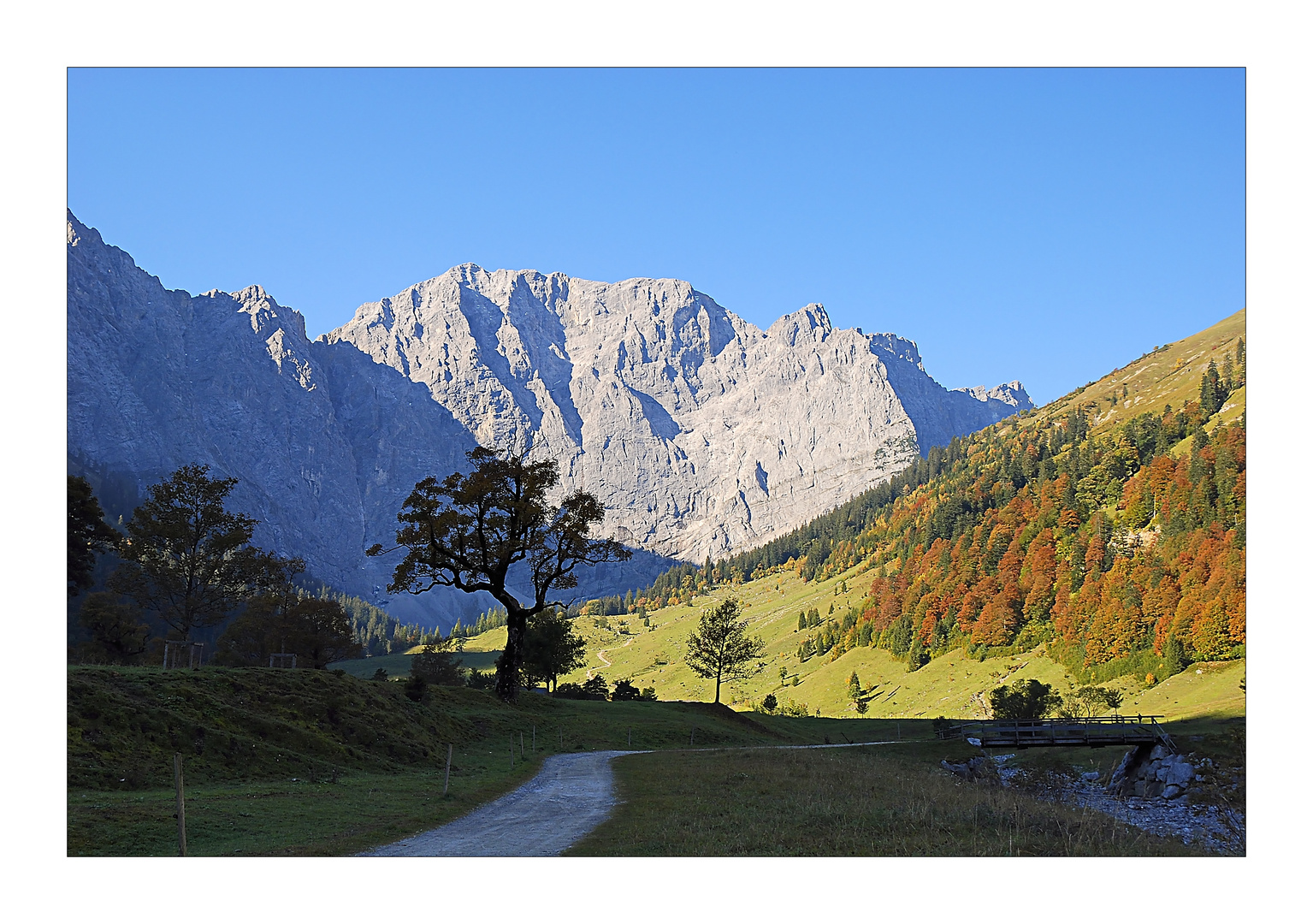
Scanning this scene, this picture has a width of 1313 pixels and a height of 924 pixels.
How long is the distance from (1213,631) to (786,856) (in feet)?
429

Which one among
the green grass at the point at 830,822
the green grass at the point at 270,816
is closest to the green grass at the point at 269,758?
the green grass at the point at 270,816

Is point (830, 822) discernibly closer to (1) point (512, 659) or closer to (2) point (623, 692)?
(1) point (512, 659)

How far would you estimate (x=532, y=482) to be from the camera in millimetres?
58438

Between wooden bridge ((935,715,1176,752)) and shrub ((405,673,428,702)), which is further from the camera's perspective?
wooden bridge ((935,715,1176,752))

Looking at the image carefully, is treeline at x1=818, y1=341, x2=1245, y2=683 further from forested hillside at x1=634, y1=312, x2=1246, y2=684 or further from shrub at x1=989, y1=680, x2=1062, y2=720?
shrub at x1=989, y1=680, x2=1062, y2=720

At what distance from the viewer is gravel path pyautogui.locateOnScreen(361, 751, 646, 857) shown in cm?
1961

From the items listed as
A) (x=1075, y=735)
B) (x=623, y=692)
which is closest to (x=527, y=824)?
(x=1075, y=735)

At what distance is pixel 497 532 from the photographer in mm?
59000

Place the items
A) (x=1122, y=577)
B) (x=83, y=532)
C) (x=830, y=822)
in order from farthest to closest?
(x=1122, y=577) < (x=83, y=532) < (x=830, y=822)

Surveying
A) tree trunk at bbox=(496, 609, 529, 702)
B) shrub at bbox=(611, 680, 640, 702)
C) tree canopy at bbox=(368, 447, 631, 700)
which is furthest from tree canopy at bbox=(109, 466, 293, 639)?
shrub at bbox=(611, 680, 640, 702)

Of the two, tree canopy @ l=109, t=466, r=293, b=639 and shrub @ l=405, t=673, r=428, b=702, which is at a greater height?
tree canopy @ l=109, t=466, r=293, b=639

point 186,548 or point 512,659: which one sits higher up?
point 186,548

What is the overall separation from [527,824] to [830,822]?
8202 mm

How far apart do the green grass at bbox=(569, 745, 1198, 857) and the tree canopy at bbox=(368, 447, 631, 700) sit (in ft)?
80.3
